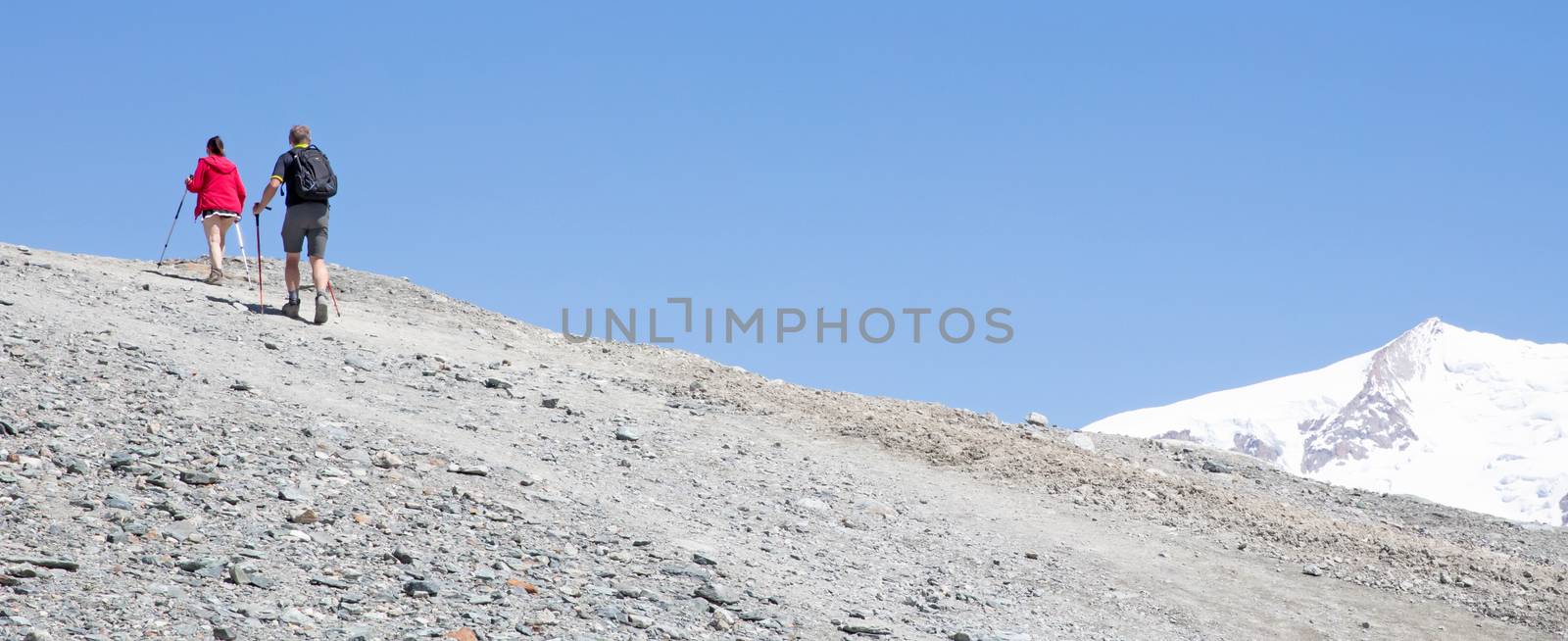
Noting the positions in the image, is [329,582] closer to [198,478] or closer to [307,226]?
[198,478]

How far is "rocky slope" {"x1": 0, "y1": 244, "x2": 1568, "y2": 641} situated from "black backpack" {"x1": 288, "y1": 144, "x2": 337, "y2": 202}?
5.39 feet

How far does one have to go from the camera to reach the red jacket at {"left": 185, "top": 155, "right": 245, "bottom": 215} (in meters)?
20.3

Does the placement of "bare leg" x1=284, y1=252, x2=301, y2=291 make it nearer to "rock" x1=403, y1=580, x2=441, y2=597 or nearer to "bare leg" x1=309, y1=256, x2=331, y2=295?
"bare leg" x1=309, y1=256, x2=331, y2=295

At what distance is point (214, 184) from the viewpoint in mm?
20375

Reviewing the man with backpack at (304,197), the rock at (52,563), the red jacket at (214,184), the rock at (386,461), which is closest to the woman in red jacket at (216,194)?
the red jacket at (214,184)

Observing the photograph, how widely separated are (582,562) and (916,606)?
2.56 metres

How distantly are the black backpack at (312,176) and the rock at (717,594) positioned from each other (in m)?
9.86

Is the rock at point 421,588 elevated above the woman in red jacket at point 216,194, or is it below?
below

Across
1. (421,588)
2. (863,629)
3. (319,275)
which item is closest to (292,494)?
(421,588)

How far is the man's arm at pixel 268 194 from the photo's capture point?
720 inches

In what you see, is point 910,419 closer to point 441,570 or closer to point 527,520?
point 527,520

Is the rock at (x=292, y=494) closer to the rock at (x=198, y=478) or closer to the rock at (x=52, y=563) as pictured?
the rock at (x=198, y=478)

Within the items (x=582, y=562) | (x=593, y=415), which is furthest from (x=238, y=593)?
(x=593, y=415)

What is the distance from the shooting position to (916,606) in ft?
36.5
